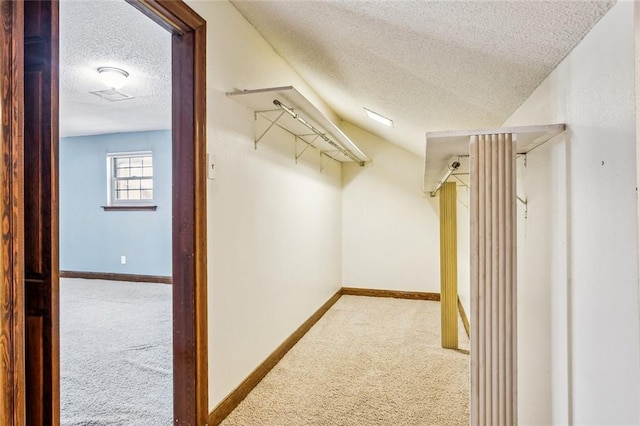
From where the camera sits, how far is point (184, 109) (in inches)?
68.3

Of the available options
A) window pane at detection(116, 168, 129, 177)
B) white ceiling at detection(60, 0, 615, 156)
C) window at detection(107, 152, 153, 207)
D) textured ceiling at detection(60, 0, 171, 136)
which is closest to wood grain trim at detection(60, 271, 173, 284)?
window at detection(107, 152, 153, 207)

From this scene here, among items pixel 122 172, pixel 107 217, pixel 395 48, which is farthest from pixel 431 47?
pixel 107 217

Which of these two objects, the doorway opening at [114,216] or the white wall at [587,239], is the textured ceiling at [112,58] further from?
the white wall at [587,239]

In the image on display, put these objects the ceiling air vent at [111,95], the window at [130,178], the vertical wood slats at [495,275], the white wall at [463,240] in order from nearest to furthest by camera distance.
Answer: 1. the vertical wood slats at [495,275]
2. the ceiling air vent at [111,95]
3. the white wall at [463,240]
4. the window at [130,178]

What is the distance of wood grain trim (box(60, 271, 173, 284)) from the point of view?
17.8 feet

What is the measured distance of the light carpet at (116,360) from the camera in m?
2.03

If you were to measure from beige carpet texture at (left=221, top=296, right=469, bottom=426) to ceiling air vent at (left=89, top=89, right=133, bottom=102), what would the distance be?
9.67 feet

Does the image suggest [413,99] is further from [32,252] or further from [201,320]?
[32,252]

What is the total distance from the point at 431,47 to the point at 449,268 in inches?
74.6

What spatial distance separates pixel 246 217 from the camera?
225 centimetres

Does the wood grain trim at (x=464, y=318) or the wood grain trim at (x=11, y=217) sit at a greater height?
the wood grain trim at (x=11, y=217)

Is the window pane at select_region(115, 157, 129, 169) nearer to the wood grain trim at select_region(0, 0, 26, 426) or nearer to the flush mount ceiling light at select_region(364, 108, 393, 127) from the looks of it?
the flush mount ceiling light at select_region(364, 108, 393, 127)

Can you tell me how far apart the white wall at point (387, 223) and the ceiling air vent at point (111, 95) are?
2578mm

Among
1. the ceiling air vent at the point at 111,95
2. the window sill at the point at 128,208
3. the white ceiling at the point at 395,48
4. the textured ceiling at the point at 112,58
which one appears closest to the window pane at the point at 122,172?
the window sill at the point at 128,208
